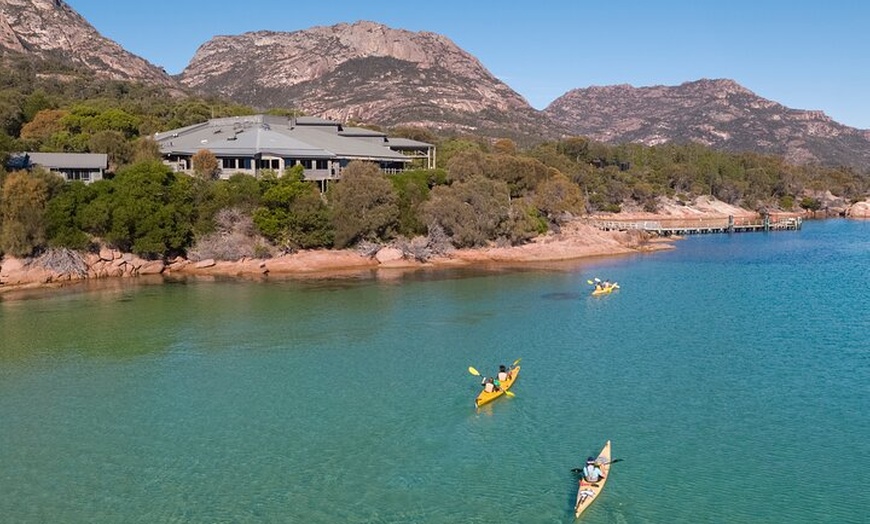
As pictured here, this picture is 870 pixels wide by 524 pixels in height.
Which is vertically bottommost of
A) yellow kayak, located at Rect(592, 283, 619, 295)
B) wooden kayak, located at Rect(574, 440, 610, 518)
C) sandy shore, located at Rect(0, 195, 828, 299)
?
wooden kayak, located at Rect(574, 440, 610, 518)

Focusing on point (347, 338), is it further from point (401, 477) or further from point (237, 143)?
point (237, 143)

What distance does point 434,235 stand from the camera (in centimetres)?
6912

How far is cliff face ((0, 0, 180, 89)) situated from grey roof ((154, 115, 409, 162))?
3655 inches

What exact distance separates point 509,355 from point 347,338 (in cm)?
957

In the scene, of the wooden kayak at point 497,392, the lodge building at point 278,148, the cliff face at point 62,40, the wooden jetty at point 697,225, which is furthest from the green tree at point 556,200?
the cliff face at point 62,40

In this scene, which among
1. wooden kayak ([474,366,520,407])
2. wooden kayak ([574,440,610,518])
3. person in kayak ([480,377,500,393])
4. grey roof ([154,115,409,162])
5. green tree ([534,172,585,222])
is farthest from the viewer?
green tree ([534,172,585,222])

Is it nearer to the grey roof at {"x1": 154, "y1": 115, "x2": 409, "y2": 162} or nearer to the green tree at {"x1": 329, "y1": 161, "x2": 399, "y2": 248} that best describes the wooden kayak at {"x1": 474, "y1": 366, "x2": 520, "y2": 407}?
the green tree at {"x1": 329, "y1": 161, "x2": 399, "y2": 248}

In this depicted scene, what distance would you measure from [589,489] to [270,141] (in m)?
60.4

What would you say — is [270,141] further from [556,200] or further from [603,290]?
[603,290]

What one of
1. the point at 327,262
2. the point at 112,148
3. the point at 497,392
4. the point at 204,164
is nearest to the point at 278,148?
the point at 204,164

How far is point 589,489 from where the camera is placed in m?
21.2

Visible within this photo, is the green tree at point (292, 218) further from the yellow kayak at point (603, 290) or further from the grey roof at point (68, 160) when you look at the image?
the yellow kayak at point (603, 290)

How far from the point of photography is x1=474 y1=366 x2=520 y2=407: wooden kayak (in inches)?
1153

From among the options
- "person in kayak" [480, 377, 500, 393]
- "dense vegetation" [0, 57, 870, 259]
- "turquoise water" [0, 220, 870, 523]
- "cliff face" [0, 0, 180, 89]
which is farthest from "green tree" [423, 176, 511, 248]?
"cliff face" [0, 0, 180, 89]
